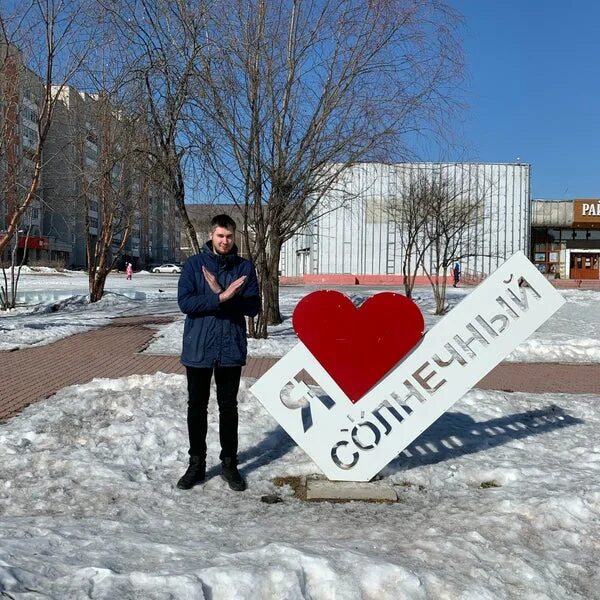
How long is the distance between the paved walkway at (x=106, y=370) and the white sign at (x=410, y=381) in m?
3.16

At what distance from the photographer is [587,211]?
4356 cm

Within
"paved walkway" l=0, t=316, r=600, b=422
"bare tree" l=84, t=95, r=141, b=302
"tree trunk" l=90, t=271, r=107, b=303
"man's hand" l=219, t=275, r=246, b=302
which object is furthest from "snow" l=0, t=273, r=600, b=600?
"tree trunk" l=90, t=271, r=107, b=303

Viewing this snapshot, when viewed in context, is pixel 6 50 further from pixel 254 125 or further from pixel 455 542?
pixel 455 542

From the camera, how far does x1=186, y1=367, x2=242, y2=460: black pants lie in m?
4.39

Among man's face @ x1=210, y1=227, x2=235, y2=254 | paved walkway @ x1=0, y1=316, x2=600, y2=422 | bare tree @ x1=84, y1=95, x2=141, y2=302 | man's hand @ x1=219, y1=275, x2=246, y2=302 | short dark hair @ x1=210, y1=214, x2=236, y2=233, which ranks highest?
bare tree @ x1=84, y1=95, x2=141, y2=302

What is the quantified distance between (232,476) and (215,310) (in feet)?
3.59

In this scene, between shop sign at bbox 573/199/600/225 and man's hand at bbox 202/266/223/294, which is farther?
shop sign at bbox 573/199/600/225

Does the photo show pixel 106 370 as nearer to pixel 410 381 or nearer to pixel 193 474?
pixel 193 474

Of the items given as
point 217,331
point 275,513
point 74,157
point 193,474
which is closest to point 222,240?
point 217,331

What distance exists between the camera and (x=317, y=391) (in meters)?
7.20

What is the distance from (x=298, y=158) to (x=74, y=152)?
12.1 metres

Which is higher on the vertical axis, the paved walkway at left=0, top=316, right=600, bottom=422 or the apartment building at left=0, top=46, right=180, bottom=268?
the apartment building at left=0, top=46, right=180, bottom=268

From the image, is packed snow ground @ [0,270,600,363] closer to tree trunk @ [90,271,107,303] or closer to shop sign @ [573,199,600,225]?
tree trunk @ [90,271,107,303]

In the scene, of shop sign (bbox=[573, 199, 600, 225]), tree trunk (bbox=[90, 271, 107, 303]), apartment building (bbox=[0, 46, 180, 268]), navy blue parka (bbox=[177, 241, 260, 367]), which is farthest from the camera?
shop sign (bbox=[573, 199, 600, 225])
